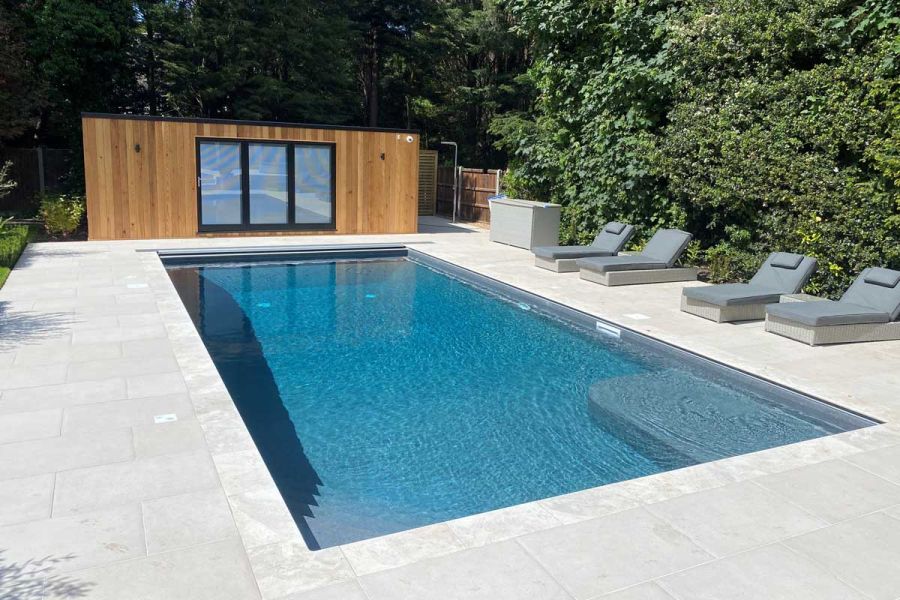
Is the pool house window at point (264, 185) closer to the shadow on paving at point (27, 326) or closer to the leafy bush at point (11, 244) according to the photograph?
the leafy bush at point (11, 244)

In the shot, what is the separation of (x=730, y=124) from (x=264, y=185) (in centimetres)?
887

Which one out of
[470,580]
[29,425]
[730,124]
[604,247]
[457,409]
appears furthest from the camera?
[604,247]

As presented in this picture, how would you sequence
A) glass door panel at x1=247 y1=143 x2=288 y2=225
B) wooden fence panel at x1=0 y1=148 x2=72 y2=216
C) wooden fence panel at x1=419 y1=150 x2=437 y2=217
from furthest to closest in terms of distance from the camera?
1. wooden fence panel at x1=419 y1=150 x2=437 y2=217
2. wooden fence panel at x1=0 y1=148 x2=72 y2=216
3. glass door panel at x1=247 y1=143 x2=288 y2=225

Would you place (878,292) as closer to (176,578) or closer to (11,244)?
(176,578)

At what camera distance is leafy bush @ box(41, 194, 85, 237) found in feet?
44.1

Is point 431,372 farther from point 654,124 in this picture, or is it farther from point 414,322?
point 654,124

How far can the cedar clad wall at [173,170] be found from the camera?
1294cm

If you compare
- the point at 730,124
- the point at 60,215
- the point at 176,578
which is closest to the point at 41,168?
the point at 60,215

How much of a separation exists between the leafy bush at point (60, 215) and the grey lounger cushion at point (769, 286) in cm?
1139

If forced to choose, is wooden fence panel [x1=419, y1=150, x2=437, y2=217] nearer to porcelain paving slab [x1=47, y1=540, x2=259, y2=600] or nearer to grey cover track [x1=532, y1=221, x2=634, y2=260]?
grey cover track [x1=532, y1=221, x2=634, y2=260]

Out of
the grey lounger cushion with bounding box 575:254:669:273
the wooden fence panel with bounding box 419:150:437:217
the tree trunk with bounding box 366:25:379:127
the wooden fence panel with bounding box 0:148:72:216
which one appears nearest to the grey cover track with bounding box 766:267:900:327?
the grey lounger cushion with bounding box 575:254:669:273

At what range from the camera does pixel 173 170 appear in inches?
532

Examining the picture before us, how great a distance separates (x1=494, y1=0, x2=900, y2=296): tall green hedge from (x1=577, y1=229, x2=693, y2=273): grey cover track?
67 cm

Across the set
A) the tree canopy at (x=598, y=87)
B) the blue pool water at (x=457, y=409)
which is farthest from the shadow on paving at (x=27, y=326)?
the tree canopy at (x=598, y=87)
